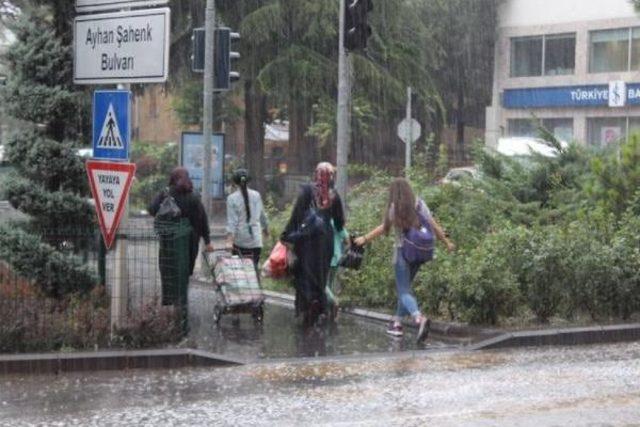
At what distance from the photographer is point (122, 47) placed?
1084cm

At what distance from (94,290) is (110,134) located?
1.75 m

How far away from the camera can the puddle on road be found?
11.1m

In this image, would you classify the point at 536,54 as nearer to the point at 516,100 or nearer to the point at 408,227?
the point at 516,100

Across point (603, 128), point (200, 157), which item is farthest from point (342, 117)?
point (603, 128)

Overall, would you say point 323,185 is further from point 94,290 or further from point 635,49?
point 635,49

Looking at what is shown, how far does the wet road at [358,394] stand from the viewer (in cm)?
817

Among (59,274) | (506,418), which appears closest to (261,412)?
(506,418)

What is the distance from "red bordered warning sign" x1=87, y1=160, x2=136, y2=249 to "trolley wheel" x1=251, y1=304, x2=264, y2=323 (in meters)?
2.32

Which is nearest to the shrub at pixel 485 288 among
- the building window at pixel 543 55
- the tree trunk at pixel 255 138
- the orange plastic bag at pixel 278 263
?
the orange plastic bag at pixel 278 263

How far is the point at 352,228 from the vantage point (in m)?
14.9

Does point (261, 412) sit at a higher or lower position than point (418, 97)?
lower

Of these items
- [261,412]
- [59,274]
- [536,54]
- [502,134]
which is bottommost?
[261,412]

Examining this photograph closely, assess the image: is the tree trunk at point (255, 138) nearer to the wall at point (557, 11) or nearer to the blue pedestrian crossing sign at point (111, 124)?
the wall at point (557, 11)

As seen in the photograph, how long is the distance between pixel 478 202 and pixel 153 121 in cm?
5198
